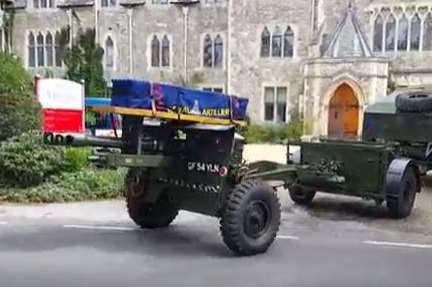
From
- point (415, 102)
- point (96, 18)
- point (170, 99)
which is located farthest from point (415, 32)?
point (170, 99)

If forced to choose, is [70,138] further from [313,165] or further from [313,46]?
[313,46]

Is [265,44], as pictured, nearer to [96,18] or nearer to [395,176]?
[96,18]

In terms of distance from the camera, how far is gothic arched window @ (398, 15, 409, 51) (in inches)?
1013

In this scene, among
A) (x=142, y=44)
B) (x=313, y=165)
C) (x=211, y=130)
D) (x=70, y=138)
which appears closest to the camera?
(x=70, y=138)

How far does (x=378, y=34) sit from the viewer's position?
2617 centimetres

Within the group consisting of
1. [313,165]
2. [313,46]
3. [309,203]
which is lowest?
[309,203]

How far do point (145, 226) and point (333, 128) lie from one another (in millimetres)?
20006

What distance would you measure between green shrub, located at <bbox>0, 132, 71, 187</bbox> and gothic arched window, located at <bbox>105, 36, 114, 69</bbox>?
19.6 meters

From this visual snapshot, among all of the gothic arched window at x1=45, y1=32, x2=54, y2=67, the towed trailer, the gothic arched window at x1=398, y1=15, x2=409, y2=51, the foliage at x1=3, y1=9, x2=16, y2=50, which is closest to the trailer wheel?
the towed trailer

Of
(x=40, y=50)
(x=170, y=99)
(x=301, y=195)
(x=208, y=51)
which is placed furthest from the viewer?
(x=40, y=50)

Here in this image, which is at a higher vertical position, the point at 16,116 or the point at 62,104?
the point at 62,104

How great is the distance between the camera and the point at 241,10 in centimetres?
2814

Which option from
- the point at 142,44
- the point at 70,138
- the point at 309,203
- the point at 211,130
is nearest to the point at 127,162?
the point at 70,138

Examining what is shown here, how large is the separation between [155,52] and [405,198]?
72.0ft
